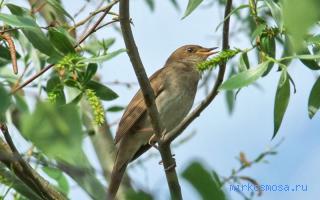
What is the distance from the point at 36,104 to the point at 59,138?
0.06m

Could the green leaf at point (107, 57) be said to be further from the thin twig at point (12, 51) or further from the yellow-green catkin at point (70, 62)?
the thin twig at point (12, 51)

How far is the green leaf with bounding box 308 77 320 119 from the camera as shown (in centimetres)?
246

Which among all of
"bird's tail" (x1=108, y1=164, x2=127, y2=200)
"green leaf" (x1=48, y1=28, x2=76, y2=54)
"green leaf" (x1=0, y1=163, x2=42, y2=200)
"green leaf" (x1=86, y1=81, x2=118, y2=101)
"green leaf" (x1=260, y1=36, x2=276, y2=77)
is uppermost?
"green leaf" (x1=48, y1=28, x2=76, y2=54)

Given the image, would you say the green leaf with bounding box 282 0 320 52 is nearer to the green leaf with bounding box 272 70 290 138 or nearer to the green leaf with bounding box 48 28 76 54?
the green leaf with bounding box 272 70 290 138

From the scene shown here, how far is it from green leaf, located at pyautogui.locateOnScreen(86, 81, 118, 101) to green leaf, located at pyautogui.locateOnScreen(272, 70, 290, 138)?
1016 millimetres

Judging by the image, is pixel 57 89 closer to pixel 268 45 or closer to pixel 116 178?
pixel 268 45

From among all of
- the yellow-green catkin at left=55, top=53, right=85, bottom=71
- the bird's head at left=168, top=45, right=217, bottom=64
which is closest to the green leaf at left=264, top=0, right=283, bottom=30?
the yellow-green catkin at left=55, top=53, right=85, bottom=71

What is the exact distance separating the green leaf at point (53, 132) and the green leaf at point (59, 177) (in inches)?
129

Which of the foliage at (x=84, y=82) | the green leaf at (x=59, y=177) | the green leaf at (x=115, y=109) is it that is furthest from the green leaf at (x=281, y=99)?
the green leaf at (x=115, y=109)

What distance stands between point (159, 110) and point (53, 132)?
434 cm

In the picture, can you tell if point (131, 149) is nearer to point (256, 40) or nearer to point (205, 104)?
point (205, 104)

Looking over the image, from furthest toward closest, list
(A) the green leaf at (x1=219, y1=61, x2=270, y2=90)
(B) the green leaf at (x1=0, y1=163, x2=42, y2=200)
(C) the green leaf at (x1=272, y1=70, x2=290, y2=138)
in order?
(B) the green leaf at (x1=0, y1=163, x2=42, y2=200)
(C) the green leaf at (x1=272, y1=70, x2=290, y2=138)
(A) the green leaf at (x1=219, y1=61, x2=270, y2=90)

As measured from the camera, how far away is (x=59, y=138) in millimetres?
924

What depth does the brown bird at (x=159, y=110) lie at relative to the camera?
17.2ft
